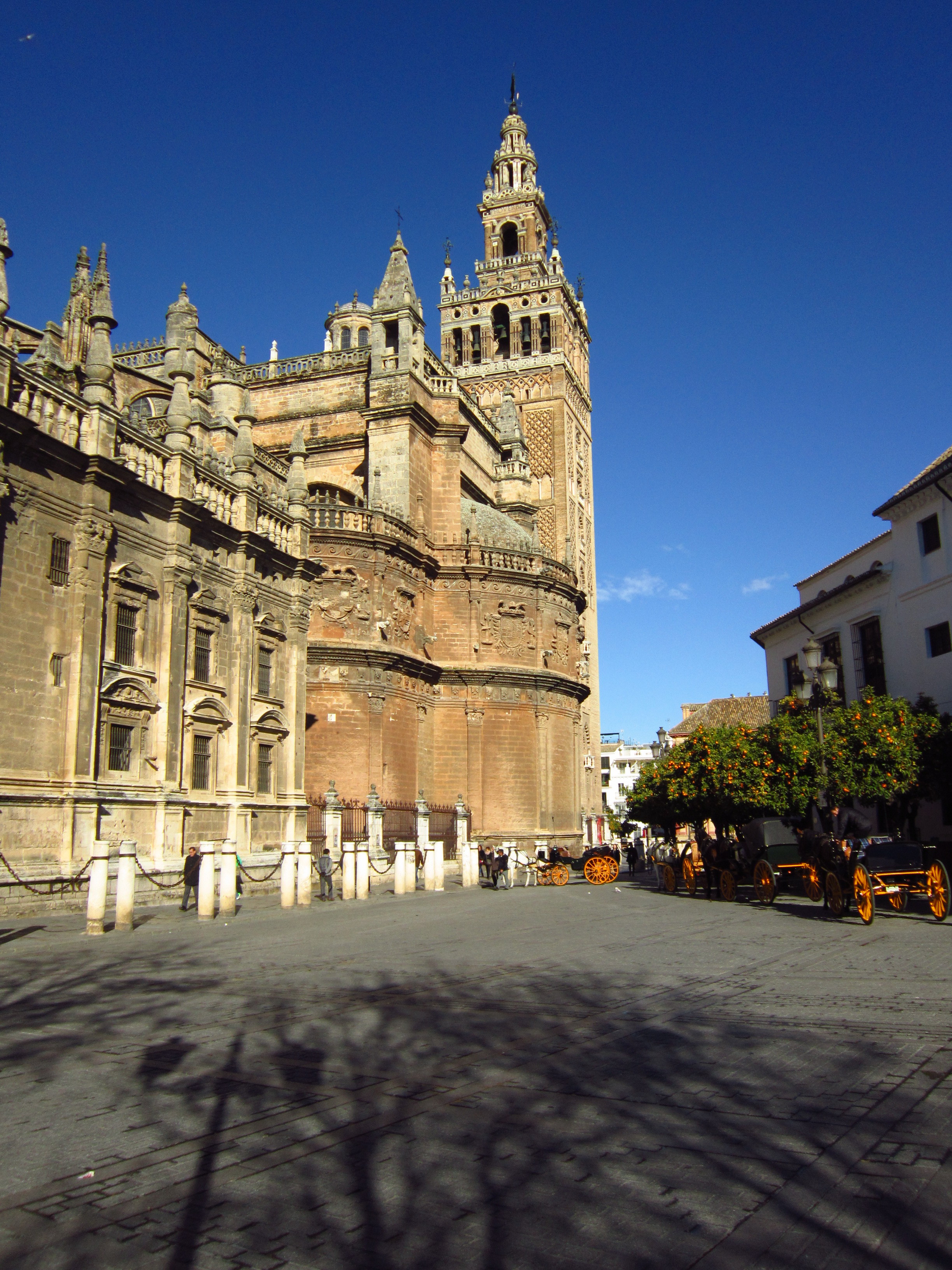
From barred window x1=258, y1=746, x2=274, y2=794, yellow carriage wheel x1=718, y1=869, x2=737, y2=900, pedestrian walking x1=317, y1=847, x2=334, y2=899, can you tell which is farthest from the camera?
barred window x1=258, y1=746, x2=274, y2=794

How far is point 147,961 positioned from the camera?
34.2ft

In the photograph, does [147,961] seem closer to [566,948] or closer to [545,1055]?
[566,948]

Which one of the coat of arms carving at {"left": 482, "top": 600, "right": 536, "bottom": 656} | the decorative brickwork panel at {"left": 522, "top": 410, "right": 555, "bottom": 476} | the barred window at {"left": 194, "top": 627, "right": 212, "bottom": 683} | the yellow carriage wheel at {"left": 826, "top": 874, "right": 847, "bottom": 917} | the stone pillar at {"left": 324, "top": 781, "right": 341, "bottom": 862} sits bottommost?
the yellow carriage wheel at {"left": 826, "top": 874, "right": 847, "bottom": 917}

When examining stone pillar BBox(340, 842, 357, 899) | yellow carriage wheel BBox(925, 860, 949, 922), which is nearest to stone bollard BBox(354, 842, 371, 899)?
stone pillar BBox(340, 842, 357, 899)

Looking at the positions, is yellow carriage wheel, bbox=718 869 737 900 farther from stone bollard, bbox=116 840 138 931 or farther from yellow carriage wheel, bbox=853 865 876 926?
stone bollard, bbox=116 840 138 931

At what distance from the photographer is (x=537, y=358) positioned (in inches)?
2169

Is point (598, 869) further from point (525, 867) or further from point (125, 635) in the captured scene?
point (125, 635)

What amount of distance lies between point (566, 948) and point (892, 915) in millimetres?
6591

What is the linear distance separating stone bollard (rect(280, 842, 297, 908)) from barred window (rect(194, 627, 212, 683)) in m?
4.41

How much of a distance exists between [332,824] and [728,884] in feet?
31.2

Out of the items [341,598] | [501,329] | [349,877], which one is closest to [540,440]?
[501,329]

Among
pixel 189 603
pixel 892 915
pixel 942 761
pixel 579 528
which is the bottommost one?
pixel 892 915

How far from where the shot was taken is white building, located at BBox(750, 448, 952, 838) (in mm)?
24547

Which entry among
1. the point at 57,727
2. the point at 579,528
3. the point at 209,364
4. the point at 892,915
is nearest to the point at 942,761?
the point at 892,915
